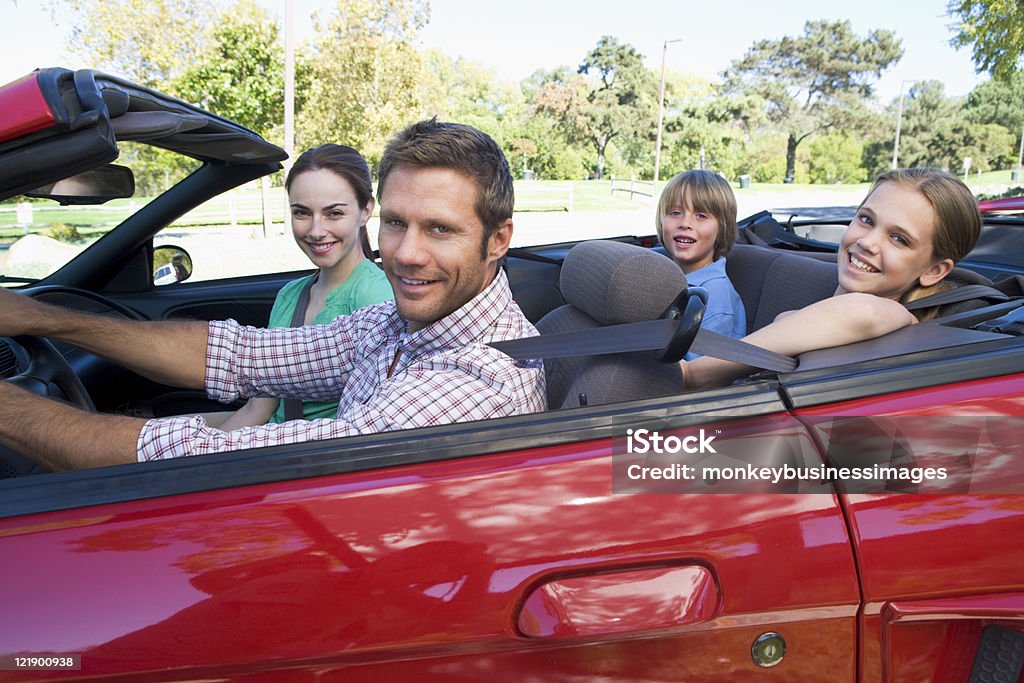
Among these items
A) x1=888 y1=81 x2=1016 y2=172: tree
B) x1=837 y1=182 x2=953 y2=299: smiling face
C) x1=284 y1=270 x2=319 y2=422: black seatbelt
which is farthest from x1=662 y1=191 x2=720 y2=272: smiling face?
x1=888 y1=81 x2=1016 y2=172: tree

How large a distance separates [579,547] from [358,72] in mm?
20681

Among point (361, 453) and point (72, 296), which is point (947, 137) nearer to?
point (72, 296)

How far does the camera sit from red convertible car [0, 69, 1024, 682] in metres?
1.06

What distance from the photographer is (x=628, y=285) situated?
1.79 meters

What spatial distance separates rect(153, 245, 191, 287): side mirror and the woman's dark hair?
79cm

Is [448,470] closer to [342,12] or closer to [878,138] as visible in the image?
[342,12]

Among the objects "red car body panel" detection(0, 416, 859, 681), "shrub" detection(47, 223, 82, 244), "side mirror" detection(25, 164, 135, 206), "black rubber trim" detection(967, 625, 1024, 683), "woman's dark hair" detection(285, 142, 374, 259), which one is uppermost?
"woman's dark hair" detection(285, 142, 374, 259)

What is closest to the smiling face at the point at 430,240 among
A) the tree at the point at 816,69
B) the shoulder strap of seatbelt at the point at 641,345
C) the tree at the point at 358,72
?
the shoulder strap of seatbelt at the point at 641,345

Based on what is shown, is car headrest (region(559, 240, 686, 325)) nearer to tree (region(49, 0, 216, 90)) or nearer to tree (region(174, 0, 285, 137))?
tree (region(174, 0, 285, 137))

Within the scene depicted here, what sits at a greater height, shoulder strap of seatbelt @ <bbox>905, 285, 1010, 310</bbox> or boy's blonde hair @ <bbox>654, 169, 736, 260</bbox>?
boy's blonde hair @ <bbox>654, 169, 736, 260</bbox>

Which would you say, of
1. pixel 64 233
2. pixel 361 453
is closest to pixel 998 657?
pixel 361 453

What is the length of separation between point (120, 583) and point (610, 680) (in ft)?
2.23

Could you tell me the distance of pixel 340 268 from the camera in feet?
8.47

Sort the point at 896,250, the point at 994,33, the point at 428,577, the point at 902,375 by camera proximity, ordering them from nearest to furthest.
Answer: the point at 428,577 < the point at 902,375 < the point at 896,250 < the point at 994,33
